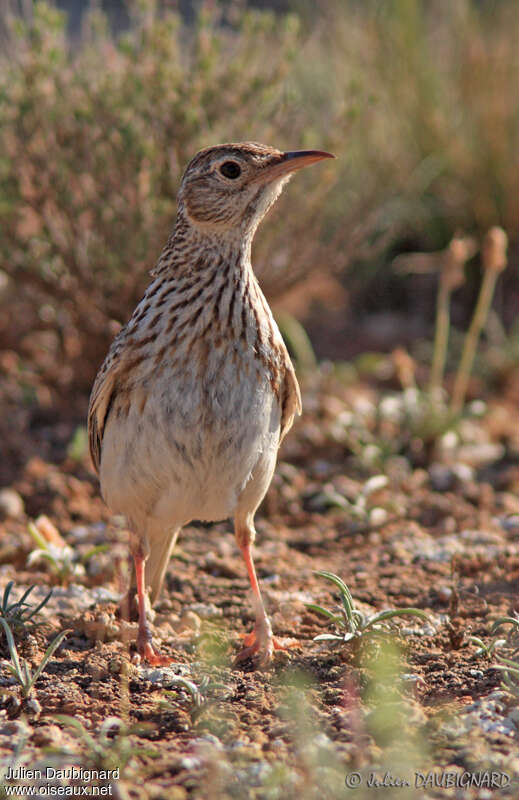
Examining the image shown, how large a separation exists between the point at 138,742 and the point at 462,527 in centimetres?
271

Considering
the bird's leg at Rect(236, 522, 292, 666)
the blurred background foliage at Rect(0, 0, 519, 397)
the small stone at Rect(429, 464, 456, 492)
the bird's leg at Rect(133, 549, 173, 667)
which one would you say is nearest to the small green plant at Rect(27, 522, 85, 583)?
the bird's leg at Rect(133, 549, 173, 667)

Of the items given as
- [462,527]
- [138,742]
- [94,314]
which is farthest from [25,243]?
[138,742]

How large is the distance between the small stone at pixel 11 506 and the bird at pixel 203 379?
1.54 metres

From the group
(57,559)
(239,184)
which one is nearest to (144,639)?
(57,559)

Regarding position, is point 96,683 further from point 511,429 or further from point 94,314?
point 511,429

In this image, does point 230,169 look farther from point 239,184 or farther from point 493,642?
point 493,642

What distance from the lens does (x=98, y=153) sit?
19.1ft

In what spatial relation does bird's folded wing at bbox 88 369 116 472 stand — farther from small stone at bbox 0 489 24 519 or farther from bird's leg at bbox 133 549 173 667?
small stone at bbox 0 489 24 519

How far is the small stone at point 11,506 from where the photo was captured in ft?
17.5

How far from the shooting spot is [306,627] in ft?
13.5

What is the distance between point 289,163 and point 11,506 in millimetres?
2572

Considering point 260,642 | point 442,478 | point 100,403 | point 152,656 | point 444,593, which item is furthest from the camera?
point 442,478

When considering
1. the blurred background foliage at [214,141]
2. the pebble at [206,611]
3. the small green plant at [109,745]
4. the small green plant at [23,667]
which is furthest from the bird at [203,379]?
the blurred background foliage at [214,141]

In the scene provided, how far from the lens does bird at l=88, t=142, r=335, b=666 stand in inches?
143
